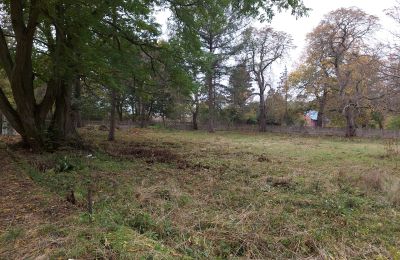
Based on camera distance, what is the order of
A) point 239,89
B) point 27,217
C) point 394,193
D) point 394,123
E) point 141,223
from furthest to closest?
point 394,123 → point 239,89 → point 394,193 → point 141,223 → point 27,217

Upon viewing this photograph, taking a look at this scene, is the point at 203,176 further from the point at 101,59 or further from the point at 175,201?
the point at 101,59

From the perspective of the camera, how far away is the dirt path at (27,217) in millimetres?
2975

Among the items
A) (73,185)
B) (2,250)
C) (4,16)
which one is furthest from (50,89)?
(2,250)

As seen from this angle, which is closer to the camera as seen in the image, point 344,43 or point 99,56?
point 99,56

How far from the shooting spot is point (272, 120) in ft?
129

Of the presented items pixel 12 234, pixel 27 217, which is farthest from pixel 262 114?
pixel 12 234

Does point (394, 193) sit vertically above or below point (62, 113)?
below

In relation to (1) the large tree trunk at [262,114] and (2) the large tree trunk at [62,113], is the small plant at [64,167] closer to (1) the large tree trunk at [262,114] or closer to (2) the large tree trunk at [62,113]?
(2) the large tree trunk at [62,113]

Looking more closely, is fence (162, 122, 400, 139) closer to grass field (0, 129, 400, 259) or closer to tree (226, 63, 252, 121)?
tree (226, 63, 252, 121)

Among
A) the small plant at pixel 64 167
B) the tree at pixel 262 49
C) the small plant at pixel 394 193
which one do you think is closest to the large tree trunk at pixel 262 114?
the tree at pixel 262 49

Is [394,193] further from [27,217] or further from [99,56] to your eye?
[99,56]

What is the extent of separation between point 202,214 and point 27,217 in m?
2.24

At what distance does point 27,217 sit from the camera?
385 cm

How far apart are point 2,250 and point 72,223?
0.76 metres
